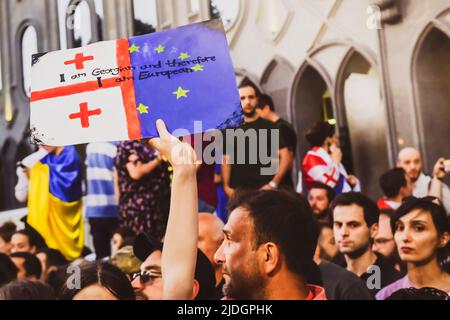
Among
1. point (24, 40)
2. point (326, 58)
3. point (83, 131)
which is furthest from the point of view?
point (24, 40)

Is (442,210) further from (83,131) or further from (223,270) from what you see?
(83,131)

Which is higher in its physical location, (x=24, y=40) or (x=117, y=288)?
(x=24, y=40)

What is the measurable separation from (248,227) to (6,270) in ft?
4.74

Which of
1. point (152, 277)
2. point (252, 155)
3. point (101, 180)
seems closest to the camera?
point (152, 277)

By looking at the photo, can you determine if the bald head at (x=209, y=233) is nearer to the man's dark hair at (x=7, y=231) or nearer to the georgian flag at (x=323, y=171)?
the georgian flag at (x=323, y=171)

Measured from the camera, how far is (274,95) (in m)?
3.21

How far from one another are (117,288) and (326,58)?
1.26m

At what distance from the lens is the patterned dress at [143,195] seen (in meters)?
3.31

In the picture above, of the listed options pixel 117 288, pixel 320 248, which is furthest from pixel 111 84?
pixel 320 248

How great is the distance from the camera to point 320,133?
3.10 m

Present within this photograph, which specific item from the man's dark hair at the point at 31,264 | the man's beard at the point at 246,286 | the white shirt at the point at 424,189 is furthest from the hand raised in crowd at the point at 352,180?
the man's dark hair at the point at 31,264

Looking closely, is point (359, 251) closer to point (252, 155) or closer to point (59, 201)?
point (252, 155)

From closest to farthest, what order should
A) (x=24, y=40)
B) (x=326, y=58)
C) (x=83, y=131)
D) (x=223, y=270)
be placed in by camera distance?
(x=83, y=131) → (x=223, y=270) → (x=326, y=58) → (x=24, y=40)

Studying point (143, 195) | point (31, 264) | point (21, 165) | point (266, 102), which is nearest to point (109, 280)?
point (143, 195)
